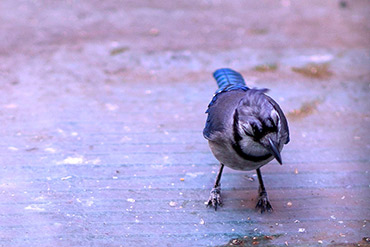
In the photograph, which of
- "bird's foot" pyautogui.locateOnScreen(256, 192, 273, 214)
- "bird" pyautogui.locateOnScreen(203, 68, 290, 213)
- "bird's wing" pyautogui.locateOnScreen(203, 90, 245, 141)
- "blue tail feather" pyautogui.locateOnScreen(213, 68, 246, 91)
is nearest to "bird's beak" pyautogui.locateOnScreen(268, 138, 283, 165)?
"bird" pyautogui.locateOnScreen(203, 68, 290, 213)

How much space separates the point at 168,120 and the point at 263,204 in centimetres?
135

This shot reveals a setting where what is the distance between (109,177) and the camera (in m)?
3.76

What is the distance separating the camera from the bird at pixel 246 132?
3086mm

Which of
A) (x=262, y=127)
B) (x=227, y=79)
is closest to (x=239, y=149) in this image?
(x=262, y=127)

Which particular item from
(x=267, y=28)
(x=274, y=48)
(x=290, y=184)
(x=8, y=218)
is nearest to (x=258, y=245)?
(x=290, y=184)

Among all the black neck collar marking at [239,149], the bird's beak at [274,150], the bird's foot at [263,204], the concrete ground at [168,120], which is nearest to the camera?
the bird's beak at [274,150]

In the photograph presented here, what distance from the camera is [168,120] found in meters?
4.50

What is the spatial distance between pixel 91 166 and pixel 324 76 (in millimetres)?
2715

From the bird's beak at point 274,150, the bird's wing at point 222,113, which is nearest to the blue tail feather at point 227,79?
the bird's wing at point 222,113

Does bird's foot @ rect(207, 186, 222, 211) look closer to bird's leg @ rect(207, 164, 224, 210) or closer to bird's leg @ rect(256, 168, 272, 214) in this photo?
bird's leg @ rect(207, 164, 224, 210)

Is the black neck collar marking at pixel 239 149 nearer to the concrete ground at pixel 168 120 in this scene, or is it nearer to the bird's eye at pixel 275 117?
the bird's eye at pixel 275 117

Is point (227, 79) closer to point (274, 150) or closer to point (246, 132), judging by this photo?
point (246, 132)

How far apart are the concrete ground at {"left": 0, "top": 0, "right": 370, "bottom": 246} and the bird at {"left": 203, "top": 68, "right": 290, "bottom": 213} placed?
319mm

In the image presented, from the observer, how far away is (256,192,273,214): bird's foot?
3484 millimetres
